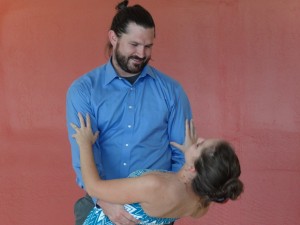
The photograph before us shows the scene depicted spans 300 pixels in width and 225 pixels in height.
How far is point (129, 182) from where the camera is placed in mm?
1877

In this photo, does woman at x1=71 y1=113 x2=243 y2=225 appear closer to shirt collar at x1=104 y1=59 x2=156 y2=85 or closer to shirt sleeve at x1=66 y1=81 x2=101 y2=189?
shirt sleeve at x1=66 y1=81 x2=101 y2=189

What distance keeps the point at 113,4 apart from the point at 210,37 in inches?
27.9

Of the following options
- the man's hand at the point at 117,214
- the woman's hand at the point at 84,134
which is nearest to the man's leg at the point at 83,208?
the man's hand at the point at 117,214

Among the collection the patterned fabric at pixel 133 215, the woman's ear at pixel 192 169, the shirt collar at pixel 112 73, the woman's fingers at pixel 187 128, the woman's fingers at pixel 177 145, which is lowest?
the patterned fabric at pixel 133 215

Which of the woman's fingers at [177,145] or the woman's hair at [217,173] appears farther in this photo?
the woman's fingers at [177,145]

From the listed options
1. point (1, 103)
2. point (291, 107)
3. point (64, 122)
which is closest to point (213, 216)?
point (291, 107)

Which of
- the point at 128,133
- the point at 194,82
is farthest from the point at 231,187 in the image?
the point at 194,82

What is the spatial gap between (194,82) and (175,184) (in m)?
1.49

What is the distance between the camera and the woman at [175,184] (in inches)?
70.6

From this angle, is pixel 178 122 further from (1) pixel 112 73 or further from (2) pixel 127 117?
(1) pixel 112 73

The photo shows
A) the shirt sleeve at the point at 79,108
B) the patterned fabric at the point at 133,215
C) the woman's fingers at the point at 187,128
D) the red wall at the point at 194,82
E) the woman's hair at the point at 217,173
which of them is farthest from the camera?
the red wall at the point at 194,82

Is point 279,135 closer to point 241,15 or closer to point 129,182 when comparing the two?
point 241,15

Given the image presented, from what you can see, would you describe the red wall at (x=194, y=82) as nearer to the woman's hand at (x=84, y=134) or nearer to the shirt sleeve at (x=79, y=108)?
the shirt sleeve at (x=79, y=108)

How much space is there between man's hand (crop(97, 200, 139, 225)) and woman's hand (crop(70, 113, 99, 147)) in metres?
0.28
